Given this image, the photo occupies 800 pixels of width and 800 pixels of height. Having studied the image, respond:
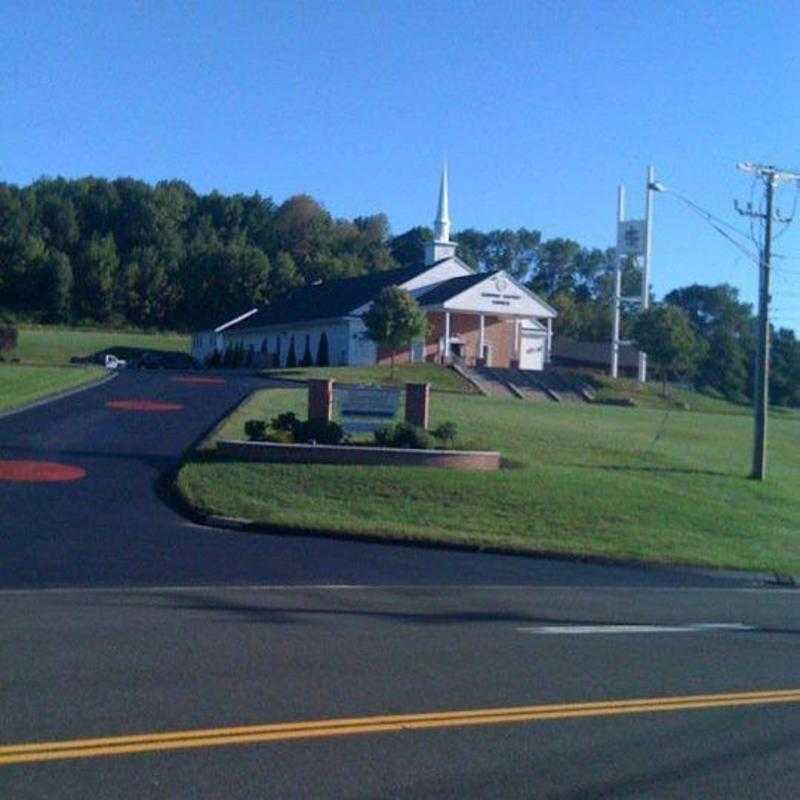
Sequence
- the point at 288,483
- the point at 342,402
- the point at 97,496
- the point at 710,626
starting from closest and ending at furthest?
the point at 710,626
the point at 97,496
the point at 288,483
the point at 342,402

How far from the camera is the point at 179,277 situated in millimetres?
111875

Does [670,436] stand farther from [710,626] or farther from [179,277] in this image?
[179,277]

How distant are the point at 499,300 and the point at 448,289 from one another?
2.88 meters

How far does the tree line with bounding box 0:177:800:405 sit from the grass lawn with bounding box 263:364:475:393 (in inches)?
1141

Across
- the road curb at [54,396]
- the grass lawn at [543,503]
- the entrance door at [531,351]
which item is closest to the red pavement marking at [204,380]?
the road curb at [54,396]

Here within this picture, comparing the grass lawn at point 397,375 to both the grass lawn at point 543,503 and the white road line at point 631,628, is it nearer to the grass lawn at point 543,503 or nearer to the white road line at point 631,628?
the grass lawn at point 543,503

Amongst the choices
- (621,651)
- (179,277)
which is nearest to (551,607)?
(621,651)

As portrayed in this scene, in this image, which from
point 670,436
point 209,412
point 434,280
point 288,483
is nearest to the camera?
point 288,483

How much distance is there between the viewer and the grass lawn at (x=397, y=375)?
57.1 m

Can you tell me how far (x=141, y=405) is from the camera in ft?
118

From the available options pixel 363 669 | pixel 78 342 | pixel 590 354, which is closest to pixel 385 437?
pixel 363 669

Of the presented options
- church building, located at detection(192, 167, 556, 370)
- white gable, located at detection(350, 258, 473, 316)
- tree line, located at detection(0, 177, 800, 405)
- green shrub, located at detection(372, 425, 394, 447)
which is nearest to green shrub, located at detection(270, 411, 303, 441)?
green shrub, located at detection(372, 425, 394, 447)

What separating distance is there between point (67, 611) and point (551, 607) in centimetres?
562

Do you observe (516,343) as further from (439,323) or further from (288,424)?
(288,424)
